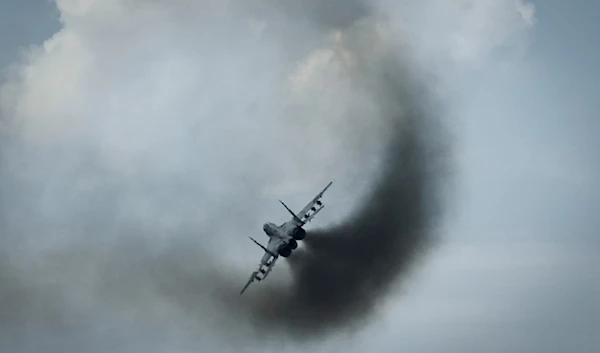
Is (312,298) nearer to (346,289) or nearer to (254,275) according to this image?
(346,289)

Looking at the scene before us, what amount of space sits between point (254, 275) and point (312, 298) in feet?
76.3

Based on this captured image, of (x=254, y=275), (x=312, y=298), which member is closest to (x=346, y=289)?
(x=312, y=298)

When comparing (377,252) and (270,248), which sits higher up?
(377,252)

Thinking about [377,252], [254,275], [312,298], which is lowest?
[254,275]

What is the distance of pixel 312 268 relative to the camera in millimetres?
153750

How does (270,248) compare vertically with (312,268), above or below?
below

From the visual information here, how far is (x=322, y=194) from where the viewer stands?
451 feet

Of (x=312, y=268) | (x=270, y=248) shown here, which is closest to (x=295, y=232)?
(x=270, y=248)

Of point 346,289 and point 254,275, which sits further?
point 346,289

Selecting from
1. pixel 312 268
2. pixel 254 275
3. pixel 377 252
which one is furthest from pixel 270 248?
pixel 377 252

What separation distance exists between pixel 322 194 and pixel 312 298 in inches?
1195

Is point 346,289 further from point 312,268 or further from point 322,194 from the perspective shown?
point 322,194

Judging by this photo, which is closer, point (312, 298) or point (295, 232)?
point (295, 232)

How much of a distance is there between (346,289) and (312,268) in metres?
9.25
